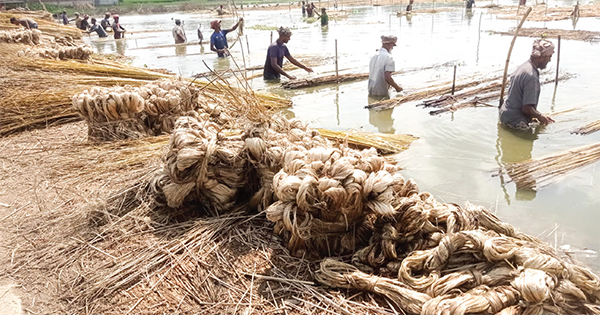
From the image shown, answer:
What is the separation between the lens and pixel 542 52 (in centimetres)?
505

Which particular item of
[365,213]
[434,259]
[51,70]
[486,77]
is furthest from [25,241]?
[486,77]

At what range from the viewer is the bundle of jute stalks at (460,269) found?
158 cm

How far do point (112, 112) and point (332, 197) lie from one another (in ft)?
10.0

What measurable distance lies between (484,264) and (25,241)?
107 inches

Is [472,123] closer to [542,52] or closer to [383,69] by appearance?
[542,52]

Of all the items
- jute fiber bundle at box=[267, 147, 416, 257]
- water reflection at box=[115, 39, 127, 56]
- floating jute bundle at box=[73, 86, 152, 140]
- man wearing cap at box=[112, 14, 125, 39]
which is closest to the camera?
jute fiber bundle at box=[267, 147, 416, 257]

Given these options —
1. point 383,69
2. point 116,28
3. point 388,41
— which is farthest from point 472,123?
point 116,28

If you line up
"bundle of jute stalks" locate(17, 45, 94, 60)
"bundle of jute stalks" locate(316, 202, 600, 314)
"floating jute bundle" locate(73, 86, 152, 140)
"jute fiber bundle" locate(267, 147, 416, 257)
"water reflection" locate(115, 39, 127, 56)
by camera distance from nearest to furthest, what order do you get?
1. "bundle of jute stalks" locate(316, 202, 600, 314)
2. "jute fiber bundle" locate(267, 147, 416, 257)
3. "floating jute bundle" locate(73, 86, 152, 140)
4. "bundle of jute stalks" locate(17, 45, 94, 60)
5. "water reflection" locate(115, 39, 127, 56)

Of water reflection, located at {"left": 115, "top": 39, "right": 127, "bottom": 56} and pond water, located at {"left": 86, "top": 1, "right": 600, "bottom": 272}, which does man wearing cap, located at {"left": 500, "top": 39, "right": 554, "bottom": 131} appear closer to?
pond water, located at {"left": 86, "top": 1, "right": 600, "bottom": 272}

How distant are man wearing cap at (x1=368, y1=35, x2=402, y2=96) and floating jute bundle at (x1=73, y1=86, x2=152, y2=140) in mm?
4352

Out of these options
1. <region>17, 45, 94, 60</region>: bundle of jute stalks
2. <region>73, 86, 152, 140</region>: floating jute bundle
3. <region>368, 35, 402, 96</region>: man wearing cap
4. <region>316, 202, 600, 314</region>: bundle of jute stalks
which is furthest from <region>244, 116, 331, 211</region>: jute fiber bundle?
<region>17, 45, 94, 60</region>: bundle of jute stalks

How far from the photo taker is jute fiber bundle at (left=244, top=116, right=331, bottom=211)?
2.52 metres

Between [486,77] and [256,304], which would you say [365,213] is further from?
[486,77]

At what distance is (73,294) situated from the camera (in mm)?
2125
